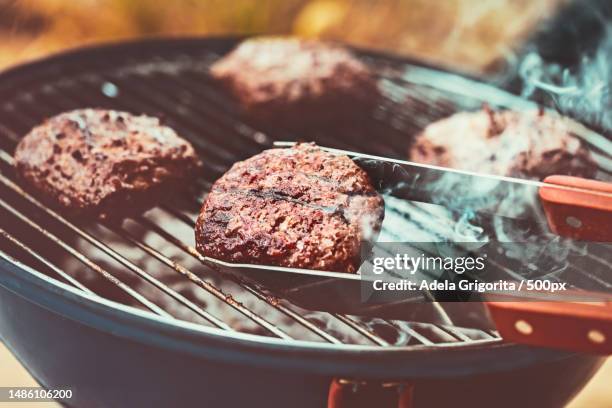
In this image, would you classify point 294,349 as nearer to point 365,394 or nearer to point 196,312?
point 365,394

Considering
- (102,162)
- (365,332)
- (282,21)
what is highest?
(282,21)

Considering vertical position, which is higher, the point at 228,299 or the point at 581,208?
the point at 581,208

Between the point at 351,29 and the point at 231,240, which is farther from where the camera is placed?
the point at 351,29

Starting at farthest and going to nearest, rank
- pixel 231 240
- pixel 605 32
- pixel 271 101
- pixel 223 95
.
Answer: pixel 605 32 < pixel 223 95 < pixel 271 101 < pixel 231 240

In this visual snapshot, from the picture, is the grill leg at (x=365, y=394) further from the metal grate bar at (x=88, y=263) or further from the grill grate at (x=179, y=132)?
the metal grate bar at (x=88, y=263)

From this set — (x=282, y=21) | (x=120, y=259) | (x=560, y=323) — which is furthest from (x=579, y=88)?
(x=282, y=21)

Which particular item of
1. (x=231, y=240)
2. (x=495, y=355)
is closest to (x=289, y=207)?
(x=231, y=240)

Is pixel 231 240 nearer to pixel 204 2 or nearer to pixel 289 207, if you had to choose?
pixel 289 207
